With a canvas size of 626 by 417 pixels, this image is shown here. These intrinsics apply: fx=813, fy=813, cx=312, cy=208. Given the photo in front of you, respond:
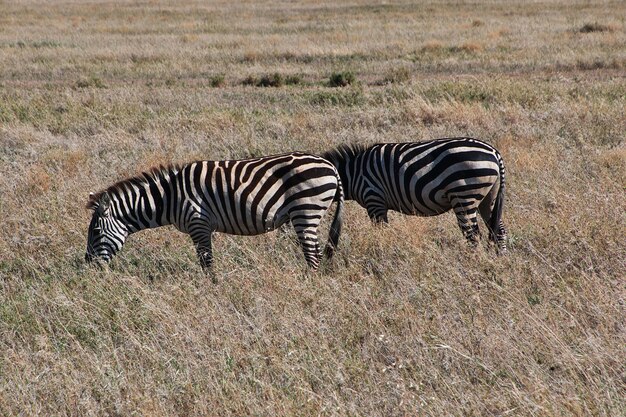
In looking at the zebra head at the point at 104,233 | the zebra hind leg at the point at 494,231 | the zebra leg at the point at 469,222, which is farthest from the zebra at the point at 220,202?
the zebra hind leg at the point at 494,231

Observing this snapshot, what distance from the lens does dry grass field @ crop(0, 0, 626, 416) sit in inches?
186

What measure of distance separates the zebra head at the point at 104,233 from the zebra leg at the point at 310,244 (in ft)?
5.10

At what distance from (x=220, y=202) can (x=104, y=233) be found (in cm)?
104

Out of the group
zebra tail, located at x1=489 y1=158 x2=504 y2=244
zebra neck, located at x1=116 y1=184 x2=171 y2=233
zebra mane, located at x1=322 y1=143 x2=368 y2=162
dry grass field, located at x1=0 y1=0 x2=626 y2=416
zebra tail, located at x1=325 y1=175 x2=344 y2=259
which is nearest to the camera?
dry grass field, located at x1=0 y1=0 x2=626 y2=416

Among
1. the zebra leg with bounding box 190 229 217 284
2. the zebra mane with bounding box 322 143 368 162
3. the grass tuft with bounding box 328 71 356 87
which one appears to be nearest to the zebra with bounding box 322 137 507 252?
the zebra mane with bounding box 322 143 368 162

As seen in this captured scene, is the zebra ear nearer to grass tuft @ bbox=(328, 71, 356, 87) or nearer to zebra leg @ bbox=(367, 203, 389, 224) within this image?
zebra leg @ bbox=(367, 203, 389, 224)

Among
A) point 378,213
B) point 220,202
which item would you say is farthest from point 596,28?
point 220,202

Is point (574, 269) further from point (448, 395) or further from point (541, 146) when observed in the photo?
point (541, 146)

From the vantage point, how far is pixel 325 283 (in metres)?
6.41

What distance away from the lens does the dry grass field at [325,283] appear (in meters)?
4.73

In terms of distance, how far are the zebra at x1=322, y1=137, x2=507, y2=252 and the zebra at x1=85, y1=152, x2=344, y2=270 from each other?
852mm

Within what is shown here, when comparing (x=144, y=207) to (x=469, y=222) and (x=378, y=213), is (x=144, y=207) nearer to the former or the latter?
(x=378, y=213)

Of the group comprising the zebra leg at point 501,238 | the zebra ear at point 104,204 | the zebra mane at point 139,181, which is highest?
the zebra mane at point 139,181

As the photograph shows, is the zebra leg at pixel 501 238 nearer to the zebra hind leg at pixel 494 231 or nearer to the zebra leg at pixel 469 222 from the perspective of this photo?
the zebra hind leg at pixel 494 231
